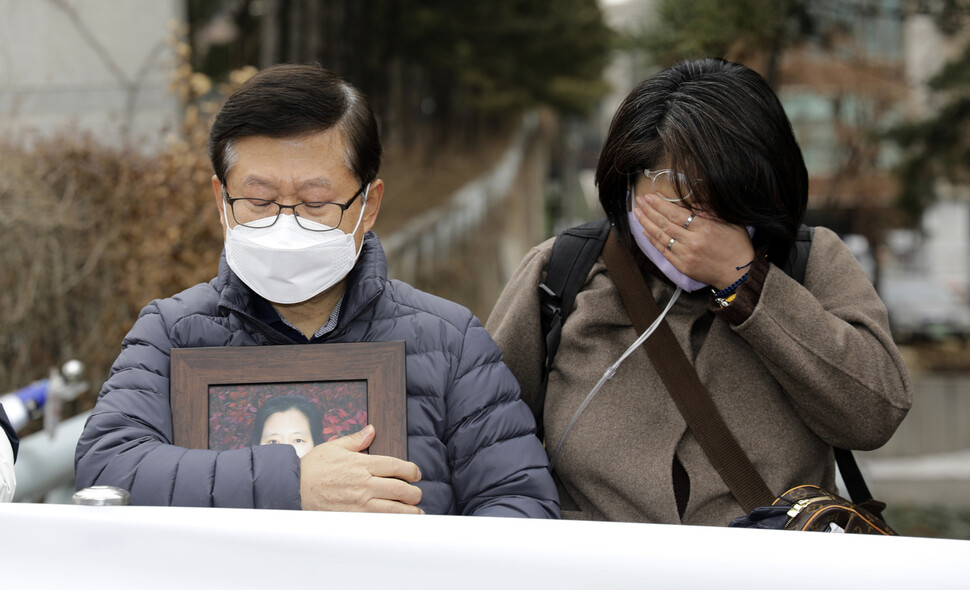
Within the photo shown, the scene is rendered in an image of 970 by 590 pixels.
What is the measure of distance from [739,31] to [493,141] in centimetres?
1473

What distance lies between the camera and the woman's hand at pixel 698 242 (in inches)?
77.7

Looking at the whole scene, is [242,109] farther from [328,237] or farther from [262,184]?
[328,237]

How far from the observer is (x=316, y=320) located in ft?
6.71

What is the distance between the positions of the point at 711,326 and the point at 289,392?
3.12 ft

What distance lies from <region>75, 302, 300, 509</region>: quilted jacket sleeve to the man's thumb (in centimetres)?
9

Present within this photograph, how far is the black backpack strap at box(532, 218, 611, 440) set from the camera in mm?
2242

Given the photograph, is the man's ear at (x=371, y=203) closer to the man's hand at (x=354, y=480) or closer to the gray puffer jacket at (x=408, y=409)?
the gray puffer jacket at (x=408, y=409)

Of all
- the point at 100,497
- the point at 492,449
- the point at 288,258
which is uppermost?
the point at 288,258

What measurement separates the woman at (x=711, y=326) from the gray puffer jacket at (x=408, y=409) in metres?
0.23

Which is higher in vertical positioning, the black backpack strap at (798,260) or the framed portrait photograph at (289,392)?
the black backpack strap at (798,260)

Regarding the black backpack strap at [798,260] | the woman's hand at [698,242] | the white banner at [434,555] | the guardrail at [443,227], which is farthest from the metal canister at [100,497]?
the guardrail at [443,227]

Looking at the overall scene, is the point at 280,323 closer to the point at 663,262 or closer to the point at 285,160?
the point at 285,160

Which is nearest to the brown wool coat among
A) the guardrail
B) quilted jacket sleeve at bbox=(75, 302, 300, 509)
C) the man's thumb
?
the man's thumb

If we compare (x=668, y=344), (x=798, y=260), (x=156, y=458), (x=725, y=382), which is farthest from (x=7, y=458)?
(x=798, y=260)
